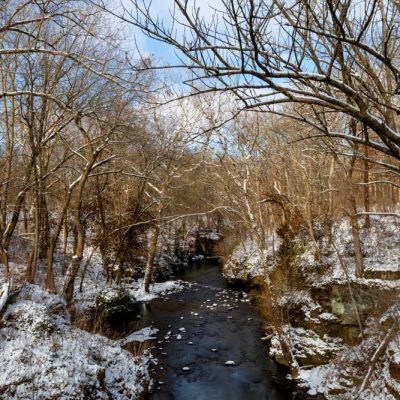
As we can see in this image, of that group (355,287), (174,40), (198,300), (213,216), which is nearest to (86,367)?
(174,40)

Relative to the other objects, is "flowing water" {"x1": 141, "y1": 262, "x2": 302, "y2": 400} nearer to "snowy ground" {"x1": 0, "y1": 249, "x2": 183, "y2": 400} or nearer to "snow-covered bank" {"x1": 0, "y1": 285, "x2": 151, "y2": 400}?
"snowy ground" {"x1": 0, "y1": 249, "x2": 183, "y2": 400}

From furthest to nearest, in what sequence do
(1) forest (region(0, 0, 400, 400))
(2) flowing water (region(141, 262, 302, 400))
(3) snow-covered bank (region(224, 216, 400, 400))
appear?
(2) flowing water (region(141, 262, 302, 400)) < (3) snow-covered bank (region(224, 216, 400, 400)) < (1) forest (region(0, 0, 400, 400))

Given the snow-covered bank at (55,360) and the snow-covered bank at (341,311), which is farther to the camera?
the snow-covered bank at (341,311)

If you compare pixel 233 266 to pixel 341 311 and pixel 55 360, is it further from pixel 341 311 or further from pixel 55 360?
pixel 55 360

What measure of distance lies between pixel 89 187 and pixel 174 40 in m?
16.0

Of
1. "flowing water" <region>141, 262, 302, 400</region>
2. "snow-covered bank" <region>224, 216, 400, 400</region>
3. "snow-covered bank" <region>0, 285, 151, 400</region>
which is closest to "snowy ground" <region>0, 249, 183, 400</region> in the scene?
"snow-covered bank" <region>0, 285, 151, 400</region>

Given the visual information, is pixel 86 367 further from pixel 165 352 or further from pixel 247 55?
pixel 247 55

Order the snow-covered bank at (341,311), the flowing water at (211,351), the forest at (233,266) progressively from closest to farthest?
the forest at (233,266) → the snow-covered bank at (341,311) → the flowing water at (211,351)

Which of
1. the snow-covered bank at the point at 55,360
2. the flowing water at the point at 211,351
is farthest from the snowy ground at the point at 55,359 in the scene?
the flowing water at the point at 211,351

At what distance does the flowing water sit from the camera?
8.59 meters

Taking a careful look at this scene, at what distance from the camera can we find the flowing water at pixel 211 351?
28.2 ft

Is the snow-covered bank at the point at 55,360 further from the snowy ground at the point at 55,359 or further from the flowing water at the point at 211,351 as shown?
the flowing water at the point at 211,351

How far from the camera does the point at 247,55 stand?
9.36 feet

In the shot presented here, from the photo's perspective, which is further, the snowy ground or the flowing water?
the flowing water
